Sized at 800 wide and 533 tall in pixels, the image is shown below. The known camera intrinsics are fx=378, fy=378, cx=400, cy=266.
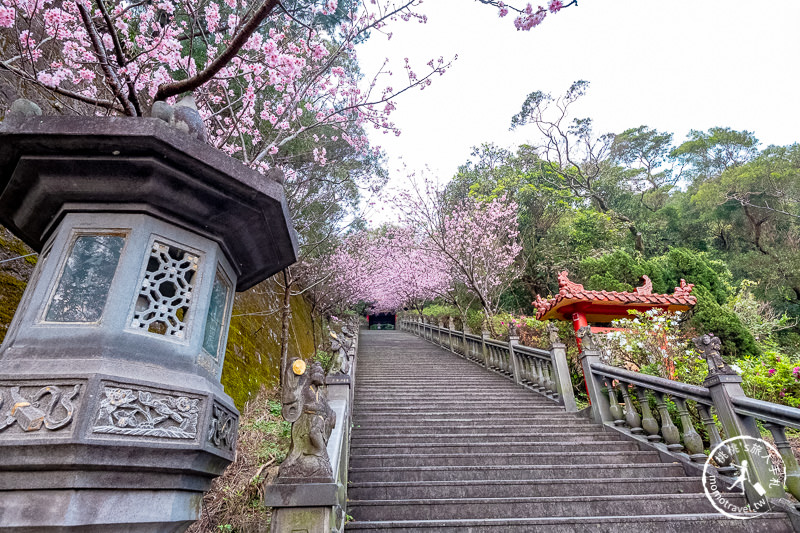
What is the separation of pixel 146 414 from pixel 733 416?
5.30m

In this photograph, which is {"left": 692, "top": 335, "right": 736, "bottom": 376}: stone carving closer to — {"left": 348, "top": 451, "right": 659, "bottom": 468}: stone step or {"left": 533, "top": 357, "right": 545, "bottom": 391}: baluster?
{"left": 348, "top": 451, "right": 659, "bottom": 468}: stone step

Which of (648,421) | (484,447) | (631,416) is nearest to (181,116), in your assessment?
(484,447)

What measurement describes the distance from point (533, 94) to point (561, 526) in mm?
21482

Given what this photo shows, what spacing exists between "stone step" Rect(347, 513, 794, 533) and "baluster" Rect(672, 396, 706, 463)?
1.04 m

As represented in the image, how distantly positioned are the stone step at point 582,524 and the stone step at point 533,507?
32 centimetres

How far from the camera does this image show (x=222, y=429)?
1.78m

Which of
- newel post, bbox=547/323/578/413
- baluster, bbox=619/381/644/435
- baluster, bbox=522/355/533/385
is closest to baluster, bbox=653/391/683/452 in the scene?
baluster, bbox=619/381/644/435

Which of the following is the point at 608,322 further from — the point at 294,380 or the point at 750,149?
the point at 750,149

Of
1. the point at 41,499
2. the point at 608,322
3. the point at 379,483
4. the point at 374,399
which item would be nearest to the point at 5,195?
the point at 41,499

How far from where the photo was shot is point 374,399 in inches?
306

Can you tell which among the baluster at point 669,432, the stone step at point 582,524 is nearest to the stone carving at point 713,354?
the baluster at point 669,432

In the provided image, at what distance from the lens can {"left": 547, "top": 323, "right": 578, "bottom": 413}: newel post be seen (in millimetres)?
7195

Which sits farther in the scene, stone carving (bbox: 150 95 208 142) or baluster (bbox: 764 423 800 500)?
baluster (bbox: 764 423 800 500)

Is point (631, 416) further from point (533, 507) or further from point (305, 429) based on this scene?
point (305, 429)
